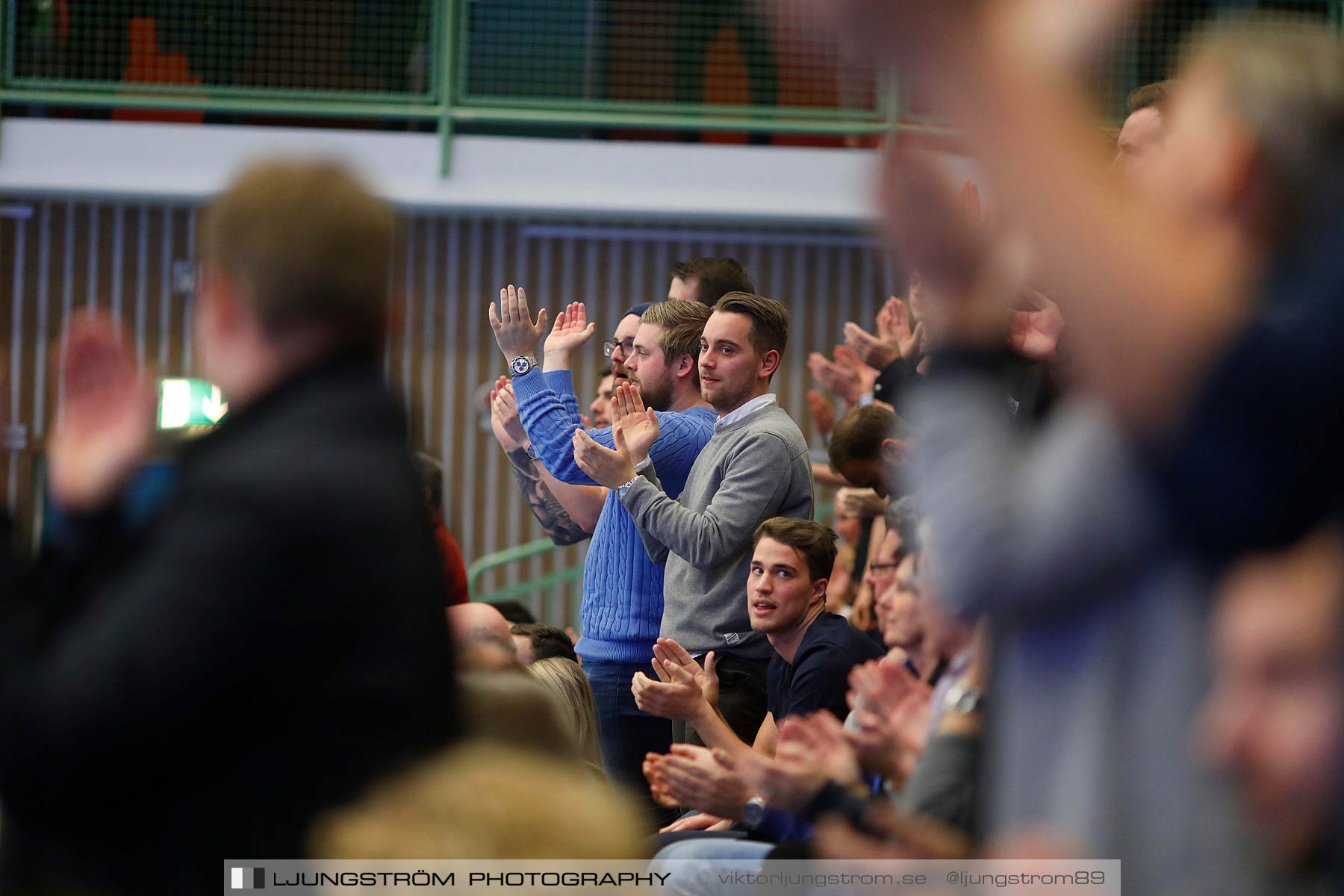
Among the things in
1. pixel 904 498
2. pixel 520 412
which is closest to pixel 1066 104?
pixel 904 498

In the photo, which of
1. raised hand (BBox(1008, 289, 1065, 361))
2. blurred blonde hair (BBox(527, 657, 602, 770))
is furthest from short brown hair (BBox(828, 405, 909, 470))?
raised hand (BBox(1008, 289, 1065, 361))

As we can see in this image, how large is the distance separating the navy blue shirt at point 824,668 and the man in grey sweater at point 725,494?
0.25 meters

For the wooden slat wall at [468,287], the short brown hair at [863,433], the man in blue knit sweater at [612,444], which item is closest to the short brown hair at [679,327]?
the man in blue knit sweater at [612,444]

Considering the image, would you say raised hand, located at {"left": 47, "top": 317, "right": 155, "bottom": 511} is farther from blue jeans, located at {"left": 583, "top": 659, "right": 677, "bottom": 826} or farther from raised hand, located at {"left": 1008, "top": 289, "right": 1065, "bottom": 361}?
blue jeans, located at {"left": 583, "top": 659, "right": 677, "bottom": 826}

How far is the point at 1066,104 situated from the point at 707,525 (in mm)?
2192

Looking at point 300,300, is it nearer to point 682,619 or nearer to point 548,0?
point 682,619

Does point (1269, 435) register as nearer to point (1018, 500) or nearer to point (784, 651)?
point (1018, 500)

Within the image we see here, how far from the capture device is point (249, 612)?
3.91ft

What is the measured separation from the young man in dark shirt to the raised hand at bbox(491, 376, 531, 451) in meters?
1.13

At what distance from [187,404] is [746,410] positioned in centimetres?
149

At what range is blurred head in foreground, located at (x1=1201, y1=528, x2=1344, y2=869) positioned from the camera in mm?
800

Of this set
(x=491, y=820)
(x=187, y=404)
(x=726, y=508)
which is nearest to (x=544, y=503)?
(x=726, y=508)

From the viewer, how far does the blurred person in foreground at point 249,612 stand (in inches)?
46.2

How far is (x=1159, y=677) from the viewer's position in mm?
868
